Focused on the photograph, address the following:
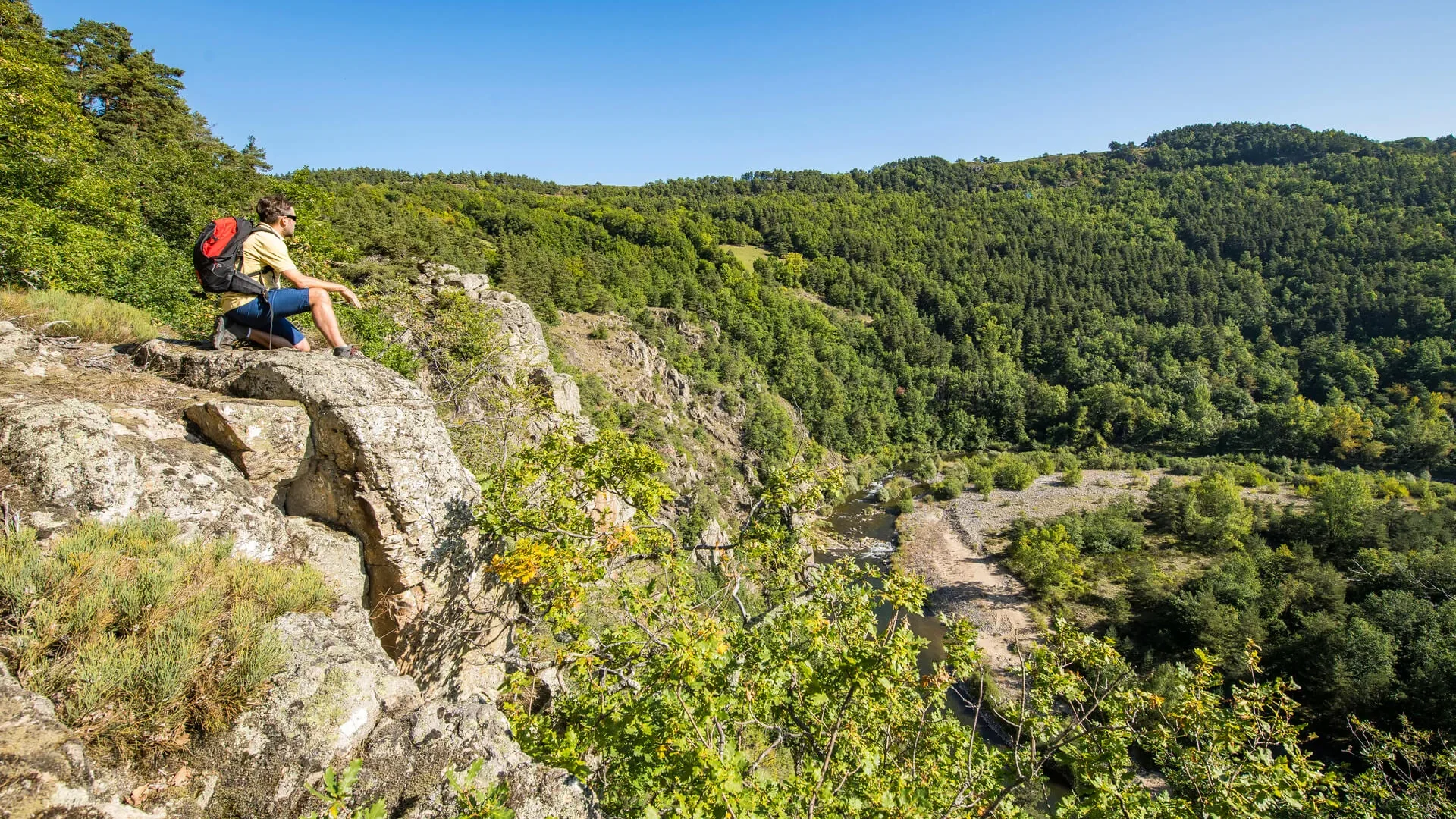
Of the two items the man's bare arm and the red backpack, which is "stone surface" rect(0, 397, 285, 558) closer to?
the red backpack

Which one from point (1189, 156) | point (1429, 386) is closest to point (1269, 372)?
point (1429, 386)

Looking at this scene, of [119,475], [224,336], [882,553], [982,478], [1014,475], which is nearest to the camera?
[119,475]

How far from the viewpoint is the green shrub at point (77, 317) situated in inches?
281

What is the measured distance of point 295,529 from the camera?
18.4ft

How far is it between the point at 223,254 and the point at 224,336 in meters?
1.33

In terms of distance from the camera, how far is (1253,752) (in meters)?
6.65

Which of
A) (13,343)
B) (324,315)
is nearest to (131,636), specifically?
(324,315)

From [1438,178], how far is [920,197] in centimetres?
9978

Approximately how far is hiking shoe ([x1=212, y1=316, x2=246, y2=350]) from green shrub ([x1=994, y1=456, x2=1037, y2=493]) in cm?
6334

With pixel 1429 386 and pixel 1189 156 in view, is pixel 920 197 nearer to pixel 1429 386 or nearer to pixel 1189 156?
pixel 1189 156

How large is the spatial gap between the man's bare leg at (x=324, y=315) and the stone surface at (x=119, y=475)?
178 cm

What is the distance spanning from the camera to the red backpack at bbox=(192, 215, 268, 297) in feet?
19.3

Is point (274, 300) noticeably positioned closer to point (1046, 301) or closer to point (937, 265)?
point (1046, 301)

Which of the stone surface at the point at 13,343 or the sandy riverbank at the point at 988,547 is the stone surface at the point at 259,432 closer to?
the stone surface at the point at 13,343
